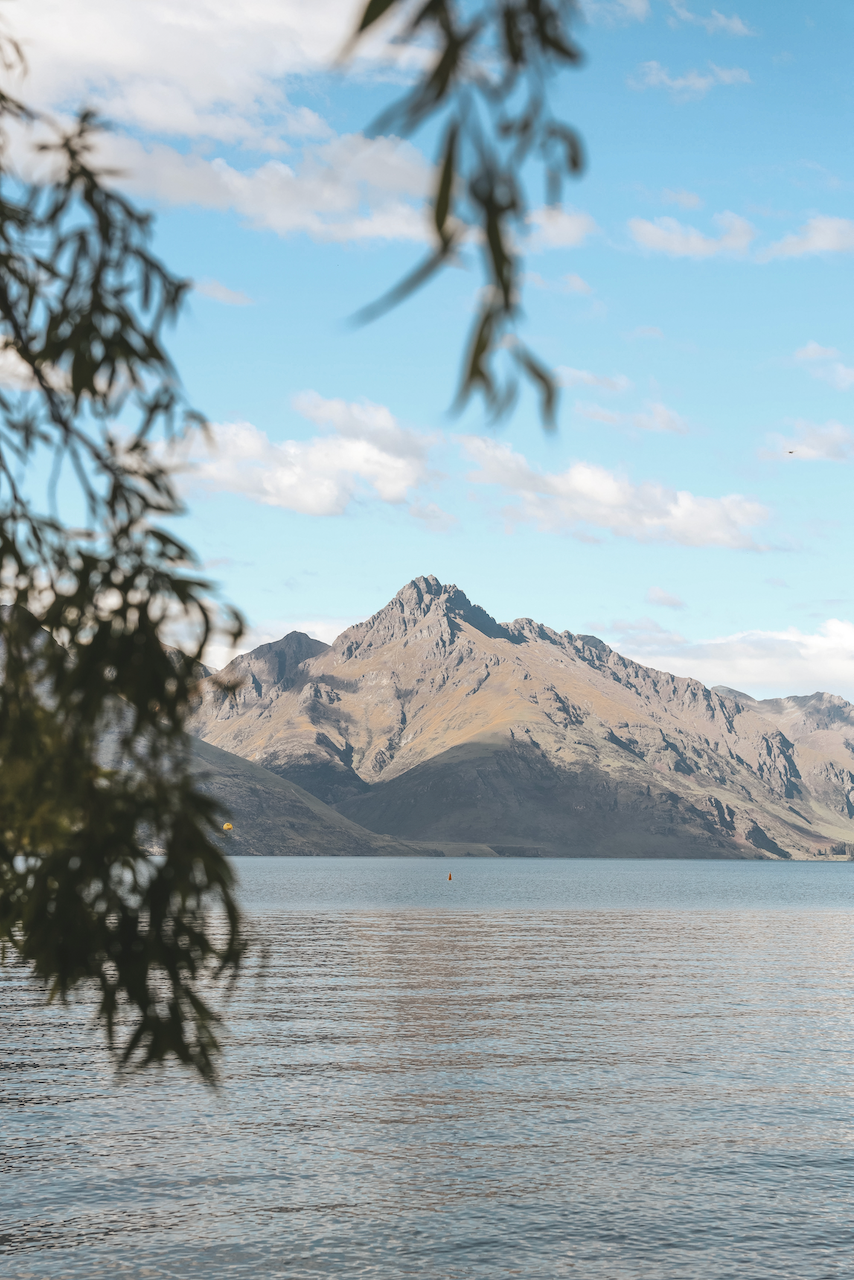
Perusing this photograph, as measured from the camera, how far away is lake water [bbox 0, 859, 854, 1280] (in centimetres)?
2717

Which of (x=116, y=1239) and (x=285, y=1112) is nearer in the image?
(x=116, y=1239)

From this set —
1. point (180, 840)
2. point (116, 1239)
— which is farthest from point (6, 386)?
point (116, 1239)

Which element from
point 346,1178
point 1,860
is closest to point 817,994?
point 346,1178

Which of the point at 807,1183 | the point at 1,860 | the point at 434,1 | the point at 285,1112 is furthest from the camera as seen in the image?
the point at 285,1112

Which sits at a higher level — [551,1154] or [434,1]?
[434,1]

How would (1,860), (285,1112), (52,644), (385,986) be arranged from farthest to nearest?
(385,986) → (285,1112) → (1,860) → (52,644)

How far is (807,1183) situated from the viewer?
32.2m

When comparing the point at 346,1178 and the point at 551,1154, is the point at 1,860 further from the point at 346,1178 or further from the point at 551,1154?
the point at 551,1154

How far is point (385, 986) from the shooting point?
235ft

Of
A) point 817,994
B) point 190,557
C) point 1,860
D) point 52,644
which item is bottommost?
point 817,994

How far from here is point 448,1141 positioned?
3600 centimetres

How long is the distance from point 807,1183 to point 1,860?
29737mm

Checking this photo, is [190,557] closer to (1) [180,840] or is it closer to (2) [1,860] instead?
(1) [180,840]

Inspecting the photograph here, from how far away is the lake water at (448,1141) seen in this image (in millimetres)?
27172
